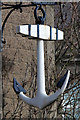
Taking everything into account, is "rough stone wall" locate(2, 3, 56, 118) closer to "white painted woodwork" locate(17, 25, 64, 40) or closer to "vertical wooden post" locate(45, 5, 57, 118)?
"vertical wooden post" locate(45, 5, 57, 118)

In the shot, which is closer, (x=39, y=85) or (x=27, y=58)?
(x=39, y=85)

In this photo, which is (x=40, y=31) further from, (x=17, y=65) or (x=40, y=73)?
(x=17, y=65)

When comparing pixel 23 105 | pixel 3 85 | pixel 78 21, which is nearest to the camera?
pixel 3 85

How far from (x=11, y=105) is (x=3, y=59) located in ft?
1.59

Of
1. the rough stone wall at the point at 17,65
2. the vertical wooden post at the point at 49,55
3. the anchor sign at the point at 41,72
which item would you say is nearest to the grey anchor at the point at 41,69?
the anchor sign at the point at 41,72

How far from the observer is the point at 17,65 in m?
2.94

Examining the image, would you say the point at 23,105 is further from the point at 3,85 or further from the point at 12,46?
the point at 12,46

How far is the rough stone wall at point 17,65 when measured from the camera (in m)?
2.85

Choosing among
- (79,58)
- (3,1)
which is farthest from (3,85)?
(79,58)

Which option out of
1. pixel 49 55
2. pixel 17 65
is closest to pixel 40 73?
pixel 17 65

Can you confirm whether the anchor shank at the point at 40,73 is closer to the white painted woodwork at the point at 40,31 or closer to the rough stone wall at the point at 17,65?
the white painted woodwork at the point at 40,31

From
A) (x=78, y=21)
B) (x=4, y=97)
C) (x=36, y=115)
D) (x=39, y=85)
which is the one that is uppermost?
(x=78, y=21)

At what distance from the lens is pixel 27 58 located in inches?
120

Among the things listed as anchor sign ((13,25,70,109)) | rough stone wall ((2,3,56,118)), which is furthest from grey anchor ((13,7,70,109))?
rough stone wall ((2,3,56,118))
